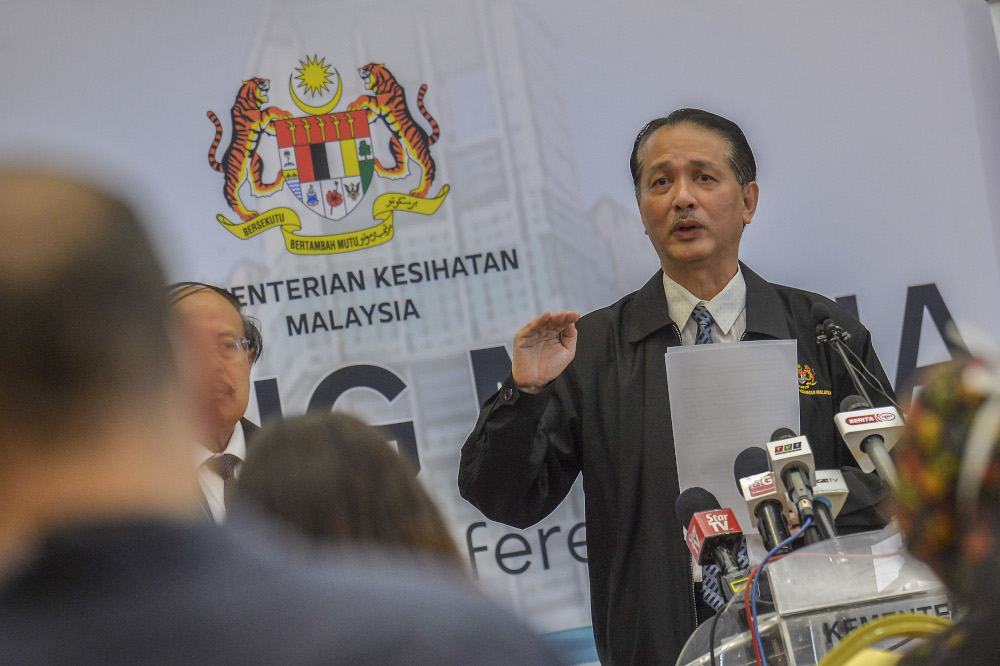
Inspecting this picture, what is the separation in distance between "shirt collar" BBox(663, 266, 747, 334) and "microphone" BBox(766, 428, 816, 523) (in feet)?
3.48

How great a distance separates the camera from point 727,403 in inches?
89.8

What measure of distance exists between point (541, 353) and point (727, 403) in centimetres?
41

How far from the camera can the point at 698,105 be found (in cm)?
333

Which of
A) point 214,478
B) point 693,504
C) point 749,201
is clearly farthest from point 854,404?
point 214,478

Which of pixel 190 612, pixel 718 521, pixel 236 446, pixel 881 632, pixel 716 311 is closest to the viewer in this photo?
pixel 190 612

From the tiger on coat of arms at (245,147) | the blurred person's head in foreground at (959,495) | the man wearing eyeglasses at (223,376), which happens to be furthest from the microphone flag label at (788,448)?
the tiger on coat of arms at (245,147)

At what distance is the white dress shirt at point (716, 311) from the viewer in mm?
2605

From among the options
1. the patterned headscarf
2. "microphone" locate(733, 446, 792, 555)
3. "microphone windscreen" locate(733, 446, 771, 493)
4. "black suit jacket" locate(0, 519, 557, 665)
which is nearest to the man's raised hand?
"microphone windscreen" locate(733, 446, 771, 493)

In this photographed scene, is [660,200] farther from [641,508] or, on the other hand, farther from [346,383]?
[346,383]

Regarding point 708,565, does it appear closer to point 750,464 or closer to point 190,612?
point 750,464

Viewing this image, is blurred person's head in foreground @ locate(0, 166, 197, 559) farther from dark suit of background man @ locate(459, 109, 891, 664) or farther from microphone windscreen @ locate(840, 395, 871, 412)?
dark suit of background man @ locate(459, 109, 891, 664)

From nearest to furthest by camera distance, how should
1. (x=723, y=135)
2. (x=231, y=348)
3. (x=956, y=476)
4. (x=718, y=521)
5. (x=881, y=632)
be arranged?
(x=956, y=476), (x=881, y=632), (x=718, y=521), (x=723, y=135), (x=231, y=348)

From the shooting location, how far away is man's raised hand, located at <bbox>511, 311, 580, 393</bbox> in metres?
2.32

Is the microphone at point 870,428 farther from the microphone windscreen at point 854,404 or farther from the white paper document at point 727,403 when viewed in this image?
the white paper document at point 727,403
